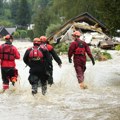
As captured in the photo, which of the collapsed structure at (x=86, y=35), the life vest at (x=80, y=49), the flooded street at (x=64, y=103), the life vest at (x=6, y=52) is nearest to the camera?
the flooded street at (x=64, y=103)

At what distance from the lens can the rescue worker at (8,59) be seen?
12820 mm

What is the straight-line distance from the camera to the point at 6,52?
1284 centimetres

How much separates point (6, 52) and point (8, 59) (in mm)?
241

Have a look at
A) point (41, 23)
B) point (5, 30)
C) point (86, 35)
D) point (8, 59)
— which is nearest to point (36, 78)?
point (8, 59)

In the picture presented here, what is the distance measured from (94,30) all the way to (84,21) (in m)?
3.44

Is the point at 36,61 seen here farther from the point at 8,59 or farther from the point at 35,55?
the point at 8,59

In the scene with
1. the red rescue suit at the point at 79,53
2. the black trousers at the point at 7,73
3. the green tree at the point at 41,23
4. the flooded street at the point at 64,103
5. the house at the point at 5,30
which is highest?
the red rescue suit at the point at 79,53

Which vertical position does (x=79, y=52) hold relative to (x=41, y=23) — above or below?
above

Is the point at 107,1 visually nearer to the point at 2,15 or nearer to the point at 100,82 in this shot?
the point at 100,82

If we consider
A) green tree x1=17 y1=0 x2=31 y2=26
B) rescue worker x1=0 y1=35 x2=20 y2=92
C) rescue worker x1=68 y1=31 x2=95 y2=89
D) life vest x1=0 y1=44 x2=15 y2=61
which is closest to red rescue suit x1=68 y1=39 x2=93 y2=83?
rescue worker x1=68 y1=31 x2=95 y2=89

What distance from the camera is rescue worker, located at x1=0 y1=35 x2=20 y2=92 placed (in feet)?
42.1

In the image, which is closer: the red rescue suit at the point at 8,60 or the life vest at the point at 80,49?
the red rescue suit at the point at 8,60

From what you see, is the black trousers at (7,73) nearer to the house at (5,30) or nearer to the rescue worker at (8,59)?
the rescue worker at (8,59)

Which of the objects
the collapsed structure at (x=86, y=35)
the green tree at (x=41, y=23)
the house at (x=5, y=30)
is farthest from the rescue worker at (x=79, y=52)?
the house at (x=5, y=30)
